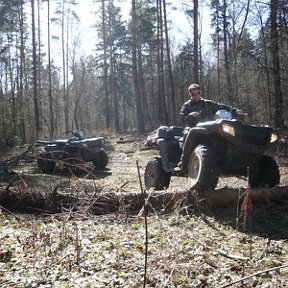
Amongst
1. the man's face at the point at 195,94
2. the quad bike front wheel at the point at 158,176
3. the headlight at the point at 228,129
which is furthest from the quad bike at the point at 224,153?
the man's face at the point at 195,94

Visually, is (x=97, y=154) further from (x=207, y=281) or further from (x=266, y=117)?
(x=207, y=281)

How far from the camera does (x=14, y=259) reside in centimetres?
421

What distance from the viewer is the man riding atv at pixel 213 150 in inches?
216

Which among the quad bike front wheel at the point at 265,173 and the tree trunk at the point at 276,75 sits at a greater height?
the tree trunk at the point at 276,75

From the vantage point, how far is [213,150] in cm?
583

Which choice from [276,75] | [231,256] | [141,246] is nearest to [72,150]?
[276,75]

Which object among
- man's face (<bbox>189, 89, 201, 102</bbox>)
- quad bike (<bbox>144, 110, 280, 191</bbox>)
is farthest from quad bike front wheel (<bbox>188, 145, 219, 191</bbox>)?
man's face (<bbox>189, 89, 201, 102</bbox>)

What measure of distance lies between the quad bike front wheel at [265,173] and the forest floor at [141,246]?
424 mm

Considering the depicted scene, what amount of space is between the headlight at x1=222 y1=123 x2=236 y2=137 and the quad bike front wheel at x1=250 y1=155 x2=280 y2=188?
1192 millimetres

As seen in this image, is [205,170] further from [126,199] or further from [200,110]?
[200,110]

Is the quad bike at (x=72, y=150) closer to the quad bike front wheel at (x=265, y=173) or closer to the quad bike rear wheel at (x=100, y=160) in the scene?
the quad bike rear wheel at (x=100, y=160)

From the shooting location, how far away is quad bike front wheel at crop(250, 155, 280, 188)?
617 cm

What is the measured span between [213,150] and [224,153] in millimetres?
204

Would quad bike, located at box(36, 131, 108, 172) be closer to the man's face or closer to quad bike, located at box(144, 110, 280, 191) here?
quad bike, located at box(144, 110, 280, 191)
